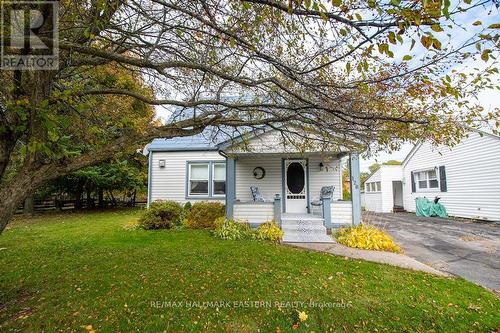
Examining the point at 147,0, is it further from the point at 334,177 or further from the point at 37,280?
the point at 334,177

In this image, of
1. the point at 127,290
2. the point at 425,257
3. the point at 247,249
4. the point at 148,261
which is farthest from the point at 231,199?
the point at 425,257

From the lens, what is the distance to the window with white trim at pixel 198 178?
39.7ft

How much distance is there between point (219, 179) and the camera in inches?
473

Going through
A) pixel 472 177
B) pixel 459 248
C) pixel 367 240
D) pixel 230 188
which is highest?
pixel 472 177

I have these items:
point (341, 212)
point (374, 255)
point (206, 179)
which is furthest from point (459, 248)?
point (206, 179)

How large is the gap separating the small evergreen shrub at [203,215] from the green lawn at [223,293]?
3.59 m

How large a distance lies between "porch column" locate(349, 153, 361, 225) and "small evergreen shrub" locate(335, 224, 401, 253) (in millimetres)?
464

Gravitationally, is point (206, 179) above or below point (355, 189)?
above

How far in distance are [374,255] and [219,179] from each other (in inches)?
298

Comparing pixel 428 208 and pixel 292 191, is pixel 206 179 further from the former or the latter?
pixel 428 208

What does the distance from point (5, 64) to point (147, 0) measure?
2096 mm

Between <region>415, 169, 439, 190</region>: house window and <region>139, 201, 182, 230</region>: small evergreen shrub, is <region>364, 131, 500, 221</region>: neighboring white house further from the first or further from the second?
<region>139, 201, 182, 230</region>: small evergreen shrub

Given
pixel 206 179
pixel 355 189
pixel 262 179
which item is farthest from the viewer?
pixel 206 179

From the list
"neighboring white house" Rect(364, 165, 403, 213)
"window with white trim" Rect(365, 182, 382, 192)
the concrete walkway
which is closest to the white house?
the concrete walkway
